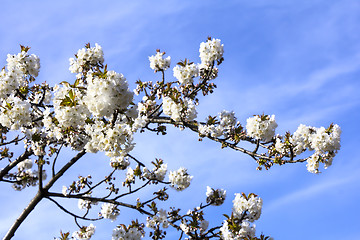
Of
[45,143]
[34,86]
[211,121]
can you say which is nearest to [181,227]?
[211,121]

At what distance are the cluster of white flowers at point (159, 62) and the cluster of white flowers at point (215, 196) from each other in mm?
3089

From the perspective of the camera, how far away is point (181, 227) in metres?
7.99

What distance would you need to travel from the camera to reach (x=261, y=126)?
25.3ft

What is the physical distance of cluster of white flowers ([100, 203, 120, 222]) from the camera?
9679 millimetres

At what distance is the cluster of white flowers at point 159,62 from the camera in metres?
9.70

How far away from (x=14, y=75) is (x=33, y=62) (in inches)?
37.5

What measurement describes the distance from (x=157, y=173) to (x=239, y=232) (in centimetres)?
223

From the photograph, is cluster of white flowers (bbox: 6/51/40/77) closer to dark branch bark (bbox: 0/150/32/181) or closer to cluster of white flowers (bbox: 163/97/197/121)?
dark branch bark (bbox: 0/150/32/181)

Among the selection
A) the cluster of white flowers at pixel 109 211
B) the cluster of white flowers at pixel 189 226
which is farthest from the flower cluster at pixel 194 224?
the cluster of white flowers at pixel 109 211

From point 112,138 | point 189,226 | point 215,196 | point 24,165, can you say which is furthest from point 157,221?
point 24,165

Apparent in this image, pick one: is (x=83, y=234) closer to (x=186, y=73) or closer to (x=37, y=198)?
(x=37, y=198)

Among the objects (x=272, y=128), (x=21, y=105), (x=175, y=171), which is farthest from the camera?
(x=175, y=171)

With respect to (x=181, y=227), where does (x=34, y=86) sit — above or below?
above

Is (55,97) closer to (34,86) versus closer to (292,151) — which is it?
(34,86)
